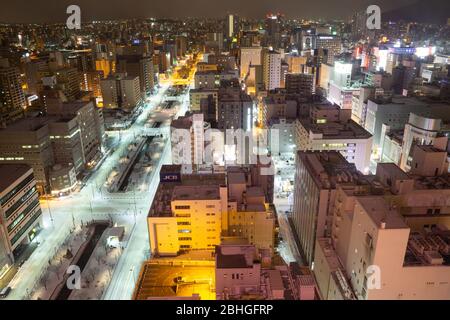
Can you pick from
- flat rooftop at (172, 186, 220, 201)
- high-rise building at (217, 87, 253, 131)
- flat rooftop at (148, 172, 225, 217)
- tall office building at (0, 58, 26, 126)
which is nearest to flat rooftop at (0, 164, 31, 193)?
flat rooftop at (148, 172, 225, 217)

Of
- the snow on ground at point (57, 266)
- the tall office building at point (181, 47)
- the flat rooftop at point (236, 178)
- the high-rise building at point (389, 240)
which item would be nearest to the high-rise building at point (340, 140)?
the high-rise building at point (389, 240)

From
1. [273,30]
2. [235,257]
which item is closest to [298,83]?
[235,257]

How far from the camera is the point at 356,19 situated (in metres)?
48.0

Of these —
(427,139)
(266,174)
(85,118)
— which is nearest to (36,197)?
(85,118)

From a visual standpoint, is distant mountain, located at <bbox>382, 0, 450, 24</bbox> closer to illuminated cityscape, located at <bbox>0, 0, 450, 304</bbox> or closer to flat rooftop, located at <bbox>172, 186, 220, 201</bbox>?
illuminated cityscape, located at <bbox>0, 0, 450, 304</bbox>

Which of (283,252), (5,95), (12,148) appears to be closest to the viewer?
(283,252)

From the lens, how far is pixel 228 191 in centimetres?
1109

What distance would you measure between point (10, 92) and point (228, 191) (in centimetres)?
2145

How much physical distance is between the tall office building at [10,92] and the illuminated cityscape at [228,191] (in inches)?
4.9

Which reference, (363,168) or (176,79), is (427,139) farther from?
(176,79)

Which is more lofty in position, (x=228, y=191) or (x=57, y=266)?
(x=228, y=191)

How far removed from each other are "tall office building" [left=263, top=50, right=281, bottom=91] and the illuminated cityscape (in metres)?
0.43

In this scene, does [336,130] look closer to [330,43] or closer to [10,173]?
[10,173]
